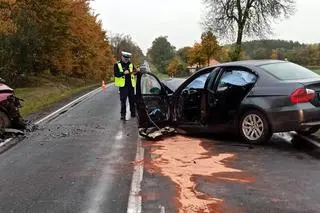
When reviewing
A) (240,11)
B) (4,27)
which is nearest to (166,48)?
(240,11)

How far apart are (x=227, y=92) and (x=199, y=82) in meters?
1.00

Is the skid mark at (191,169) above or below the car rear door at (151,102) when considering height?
below

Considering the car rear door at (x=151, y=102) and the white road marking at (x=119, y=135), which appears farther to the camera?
the car rear door at (x=151, y=102)

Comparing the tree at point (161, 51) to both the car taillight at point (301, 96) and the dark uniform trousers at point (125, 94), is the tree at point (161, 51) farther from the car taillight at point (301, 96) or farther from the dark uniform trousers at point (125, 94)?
the car taillight at point (301, 96)

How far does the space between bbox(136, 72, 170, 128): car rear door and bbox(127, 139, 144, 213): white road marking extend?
228 cm

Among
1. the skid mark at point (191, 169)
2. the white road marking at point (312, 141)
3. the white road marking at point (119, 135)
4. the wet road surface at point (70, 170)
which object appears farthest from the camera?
the white road marking at point (119, 135)

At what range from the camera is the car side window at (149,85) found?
446 inches

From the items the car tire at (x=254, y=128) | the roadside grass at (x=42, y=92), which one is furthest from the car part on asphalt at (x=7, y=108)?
the car tire at (x=254, y=128)

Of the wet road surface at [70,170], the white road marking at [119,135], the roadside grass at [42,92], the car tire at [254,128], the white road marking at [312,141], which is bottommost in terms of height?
the roadside grass at [42,92]

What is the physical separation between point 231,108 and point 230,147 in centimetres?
79

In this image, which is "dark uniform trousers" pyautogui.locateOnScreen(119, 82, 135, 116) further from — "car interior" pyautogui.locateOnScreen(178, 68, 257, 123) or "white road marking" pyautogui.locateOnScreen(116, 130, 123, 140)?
"car interior" pyautogui.locateOnScreen(178, 68, 257, 123)

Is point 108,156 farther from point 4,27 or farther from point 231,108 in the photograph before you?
point 4,27

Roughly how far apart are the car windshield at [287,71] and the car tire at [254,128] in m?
0.79

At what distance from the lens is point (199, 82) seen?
10.6 m
